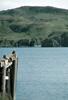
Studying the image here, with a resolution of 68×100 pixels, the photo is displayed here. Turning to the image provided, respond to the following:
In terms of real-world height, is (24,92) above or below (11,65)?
below

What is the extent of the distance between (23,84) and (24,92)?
973 cm

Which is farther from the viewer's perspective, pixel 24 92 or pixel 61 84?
pixel 61 84

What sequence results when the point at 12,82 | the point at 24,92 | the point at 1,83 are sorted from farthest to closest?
the point at 24,92
the point at 12,82
the point at 1,83

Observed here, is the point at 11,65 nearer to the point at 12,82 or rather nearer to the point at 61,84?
the point at 12,82

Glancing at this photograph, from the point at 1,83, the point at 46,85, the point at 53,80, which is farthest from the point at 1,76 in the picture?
the point at 53,80

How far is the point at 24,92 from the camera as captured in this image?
60.2 meters

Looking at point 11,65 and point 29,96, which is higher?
point 11,65

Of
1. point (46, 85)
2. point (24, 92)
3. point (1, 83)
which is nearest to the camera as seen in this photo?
point (1, 83)

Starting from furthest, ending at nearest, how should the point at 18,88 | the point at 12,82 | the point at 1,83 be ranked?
the point at 18,88, the point at 12,82, the point at 1,83

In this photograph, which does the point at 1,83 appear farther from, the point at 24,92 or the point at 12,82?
the point at 24,92

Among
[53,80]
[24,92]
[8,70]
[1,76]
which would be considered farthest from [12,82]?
[53,80]

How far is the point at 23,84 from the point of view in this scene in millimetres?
69938

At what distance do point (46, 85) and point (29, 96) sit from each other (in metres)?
12.8

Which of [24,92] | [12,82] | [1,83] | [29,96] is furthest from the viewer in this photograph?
[24,92]
